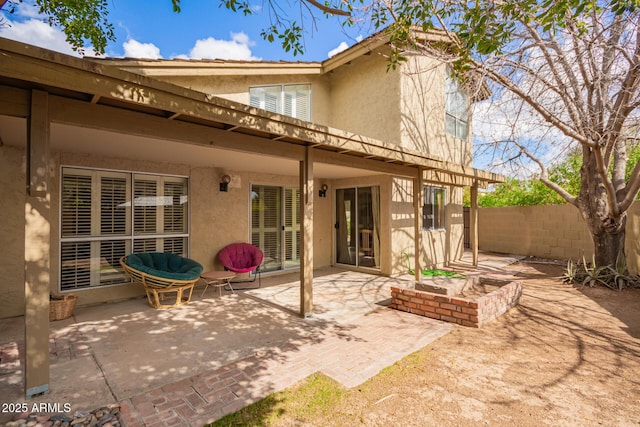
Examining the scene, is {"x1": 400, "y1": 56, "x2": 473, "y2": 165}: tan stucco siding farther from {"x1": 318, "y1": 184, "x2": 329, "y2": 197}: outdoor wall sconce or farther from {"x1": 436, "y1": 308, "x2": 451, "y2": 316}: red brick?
{"x1": 436, "y1": 308, "x2": 451, "y2": 316}: red brick

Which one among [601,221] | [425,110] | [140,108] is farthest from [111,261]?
[601,221]

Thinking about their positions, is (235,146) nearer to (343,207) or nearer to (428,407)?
(428,407)

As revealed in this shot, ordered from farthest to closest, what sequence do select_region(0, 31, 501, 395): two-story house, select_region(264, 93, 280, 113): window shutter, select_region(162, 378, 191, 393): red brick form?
select_region(264, 93, 280, 113): window shutter
select_region(162, 378, 191, 393): red brick
select_region(0, 31, 501, 395): two-story house

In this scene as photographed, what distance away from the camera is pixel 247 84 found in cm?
855

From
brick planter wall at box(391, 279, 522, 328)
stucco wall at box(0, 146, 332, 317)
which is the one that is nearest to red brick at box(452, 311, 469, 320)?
brick planter wall at box(391, 279, 522, 328)

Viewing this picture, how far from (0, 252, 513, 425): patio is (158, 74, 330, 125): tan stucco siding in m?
5.15

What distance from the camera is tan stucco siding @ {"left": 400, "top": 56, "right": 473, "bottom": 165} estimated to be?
8.55m

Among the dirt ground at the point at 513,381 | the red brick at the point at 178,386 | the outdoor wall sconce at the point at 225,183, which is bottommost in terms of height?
the dirt ground at the point at 513,381

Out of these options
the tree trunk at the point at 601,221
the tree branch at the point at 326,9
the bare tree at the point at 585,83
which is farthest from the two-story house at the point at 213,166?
the tree trunk at the point at 601,221

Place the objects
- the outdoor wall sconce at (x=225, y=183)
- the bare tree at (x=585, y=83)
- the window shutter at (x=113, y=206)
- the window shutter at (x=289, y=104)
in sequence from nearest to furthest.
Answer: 1. the window shutter at (x=113, y=206)
2. the bare tree at (x=585, y=83)
3. the outdoor wall sconce at (x=225, y=183)
4. the window shutter at (x=289, y=104)

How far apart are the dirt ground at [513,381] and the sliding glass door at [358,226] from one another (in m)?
3.92

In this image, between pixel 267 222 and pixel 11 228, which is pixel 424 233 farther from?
pixel 11 228

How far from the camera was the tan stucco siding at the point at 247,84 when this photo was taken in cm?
774

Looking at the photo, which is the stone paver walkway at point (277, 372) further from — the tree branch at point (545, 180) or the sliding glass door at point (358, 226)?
the tree branch at point (545, 180)
